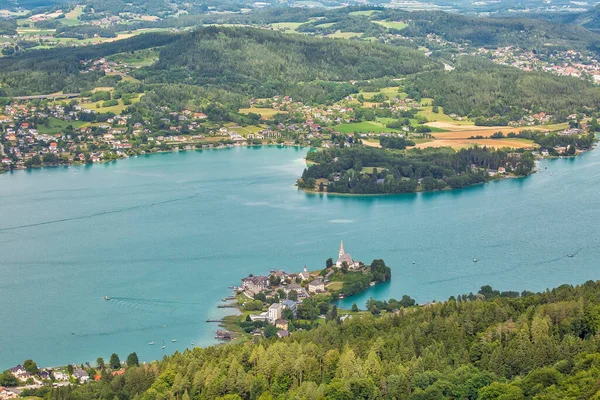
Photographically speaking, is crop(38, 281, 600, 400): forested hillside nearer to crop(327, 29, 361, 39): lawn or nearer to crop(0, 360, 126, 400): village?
crop(0, 360, 126, 400): village

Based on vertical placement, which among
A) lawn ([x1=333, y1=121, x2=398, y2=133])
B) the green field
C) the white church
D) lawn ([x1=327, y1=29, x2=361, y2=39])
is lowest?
the white church

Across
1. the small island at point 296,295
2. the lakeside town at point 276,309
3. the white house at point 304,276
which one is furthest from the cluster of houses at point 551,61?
the white house at point 304,276

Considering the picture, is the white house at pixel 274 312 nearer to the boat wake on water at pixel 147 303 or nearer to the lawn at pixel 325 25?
the boat wake on water at pixel 147 303

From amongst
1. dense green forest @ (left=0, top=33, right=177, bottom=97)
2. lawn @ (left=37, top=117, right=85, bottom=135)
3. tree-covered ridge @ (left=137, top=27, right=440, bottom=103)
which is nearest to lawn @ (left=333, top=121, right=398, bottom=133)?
tree-covered ridge @ (left=137, top=27, right=440, bottom=103)

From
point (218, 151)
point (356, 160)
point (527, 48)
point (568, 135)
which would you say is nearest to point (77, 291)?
point (356, 160)

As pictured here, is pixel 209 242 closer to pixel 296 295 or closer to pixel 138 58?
pixel 296 295

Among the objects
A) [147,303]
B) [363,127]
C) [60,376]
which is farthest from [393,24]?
[60,376]

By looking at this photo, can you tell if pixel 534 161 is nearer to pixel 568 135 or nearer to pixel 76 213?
pixel 568 135
